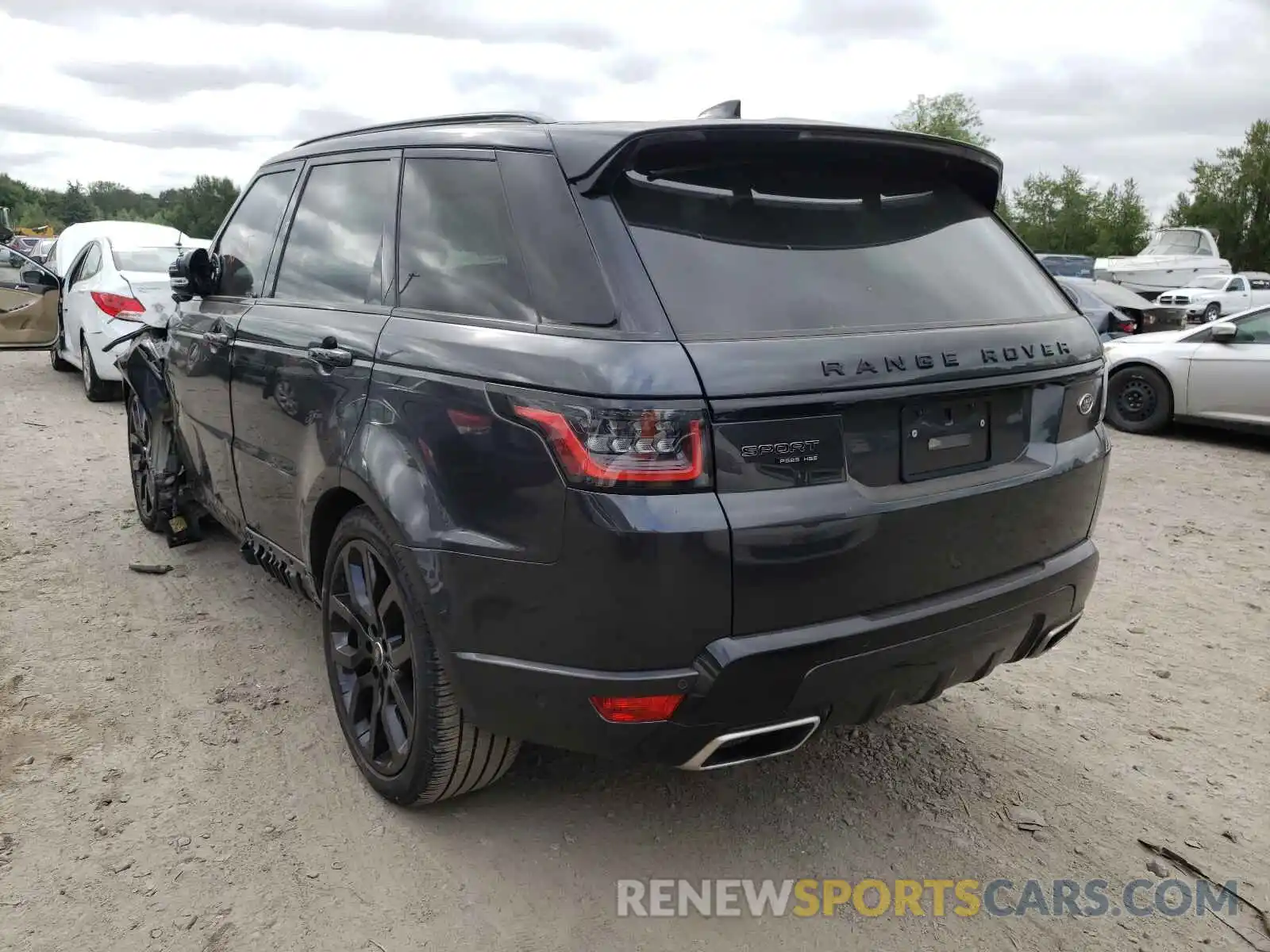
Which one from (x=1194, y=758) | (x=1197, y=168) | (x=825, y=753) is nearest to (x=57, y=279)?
(x=825, y=753)

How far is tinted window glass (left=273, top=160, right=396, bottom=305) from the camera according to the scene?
3158 millimetres

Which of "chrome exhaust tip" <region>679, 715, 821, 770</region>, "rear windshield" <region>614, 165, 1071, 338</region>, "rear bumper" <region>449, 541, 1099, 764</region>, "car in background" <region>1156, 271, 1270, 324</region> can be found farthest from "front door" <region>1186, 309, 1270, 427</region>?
"car in background" <region>1156, 271, 1270, 324</region>

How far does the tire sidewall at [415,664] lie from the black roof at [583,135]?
110cm

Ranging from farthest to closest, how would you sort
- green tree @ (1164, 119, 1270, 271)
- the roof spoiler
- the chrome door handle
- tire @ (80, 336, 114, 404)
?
1. green tree @ (1164, 119, 1270, 271)
2. tire @ (80, 336, 114, 404)
3. the chrome door handle
4. the roof spoiler

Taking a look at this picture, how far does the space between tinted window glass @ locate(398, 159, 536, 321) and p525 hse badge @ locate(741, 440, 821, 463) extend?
25.5 inches

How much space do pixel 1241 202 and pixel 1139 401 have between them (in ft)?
193

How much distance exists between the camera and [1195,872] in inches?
108

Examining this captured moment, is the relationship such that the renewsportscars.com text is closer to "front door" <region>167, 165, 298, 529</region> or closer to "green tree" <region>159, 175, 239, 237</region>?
"front door" <region>167, 165, 298, 529</region>

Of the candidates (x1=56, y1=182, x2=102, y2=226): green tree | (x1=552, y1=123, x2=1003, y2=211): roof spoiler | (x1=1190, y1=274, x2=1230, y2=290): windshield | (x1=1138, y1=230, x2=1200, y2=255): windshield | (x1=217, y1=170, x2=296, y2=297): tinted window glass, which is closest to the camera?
(x1=552, y1=123, x2=1003, y2=211): roof spoiler

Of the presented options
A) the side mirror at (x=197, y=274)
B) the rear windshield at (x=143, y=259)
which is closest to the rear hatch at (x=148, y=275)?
the rear windshield at (x=143, y=259)

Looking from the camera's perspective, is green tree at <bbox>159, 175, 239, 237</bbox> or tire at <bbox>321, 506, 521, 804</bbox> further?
green tree at <bbox>159, 175, 239, 237</bbox>

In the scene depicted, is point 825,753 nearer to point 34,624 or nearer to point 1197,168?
point 34,624

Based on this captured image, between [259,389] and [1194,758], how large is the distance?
3443 millimetres

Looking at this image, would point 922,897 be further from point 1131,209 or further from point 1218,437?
point 1131,209
